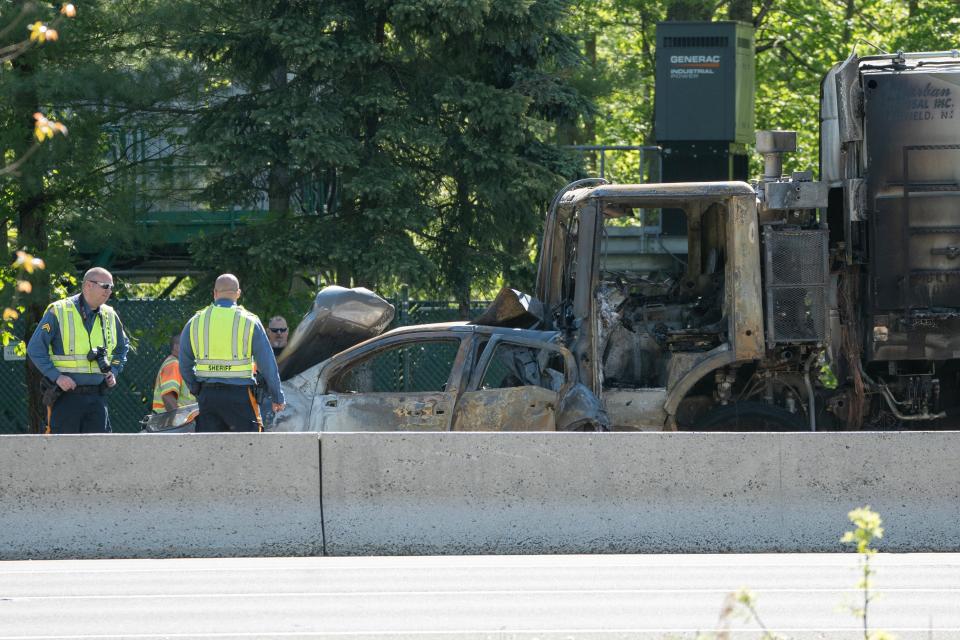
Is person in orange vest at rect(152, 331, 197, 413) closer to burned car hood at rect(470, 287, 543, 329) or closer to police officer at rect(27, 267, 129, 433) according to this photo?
police officer at rect(27, 267, 129, 433)

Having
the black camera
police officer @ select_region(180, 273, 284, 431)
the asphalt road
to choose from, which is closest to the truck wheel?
the asphalt road

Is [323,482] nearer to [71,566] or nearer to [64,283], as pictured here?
[71,566]

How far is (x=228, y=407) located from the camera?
10.4m

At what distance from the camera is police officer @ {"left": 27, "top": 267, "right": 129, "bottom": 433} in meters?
10.8

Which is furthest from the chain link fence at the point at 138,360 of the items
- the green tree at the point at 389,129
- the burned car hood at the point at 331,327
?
the burned car hood at the point at 331,327

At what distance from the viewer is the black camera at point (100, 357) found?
10867 mm

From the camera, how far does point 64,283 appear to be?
17188mm

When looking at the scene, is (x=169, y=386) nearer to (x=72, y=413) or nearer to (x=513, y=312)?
(x=72, y=413)

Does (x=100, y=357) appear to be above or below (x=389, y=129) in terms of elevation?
below

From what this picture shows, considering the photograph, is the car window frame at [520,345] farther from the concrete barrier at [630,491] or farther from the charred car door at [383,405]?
the concrete barrier at [630,491]

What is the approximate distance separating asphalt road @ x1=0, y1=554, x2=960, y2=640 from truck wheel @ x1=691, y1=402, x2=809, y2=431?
2307mm

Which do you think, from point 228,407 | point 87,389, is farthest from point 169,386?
point 228,407

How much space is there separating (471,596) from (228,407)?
3.21 m

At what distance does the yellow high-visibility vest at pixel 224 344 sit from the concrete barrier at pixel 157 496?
0.93 metres
